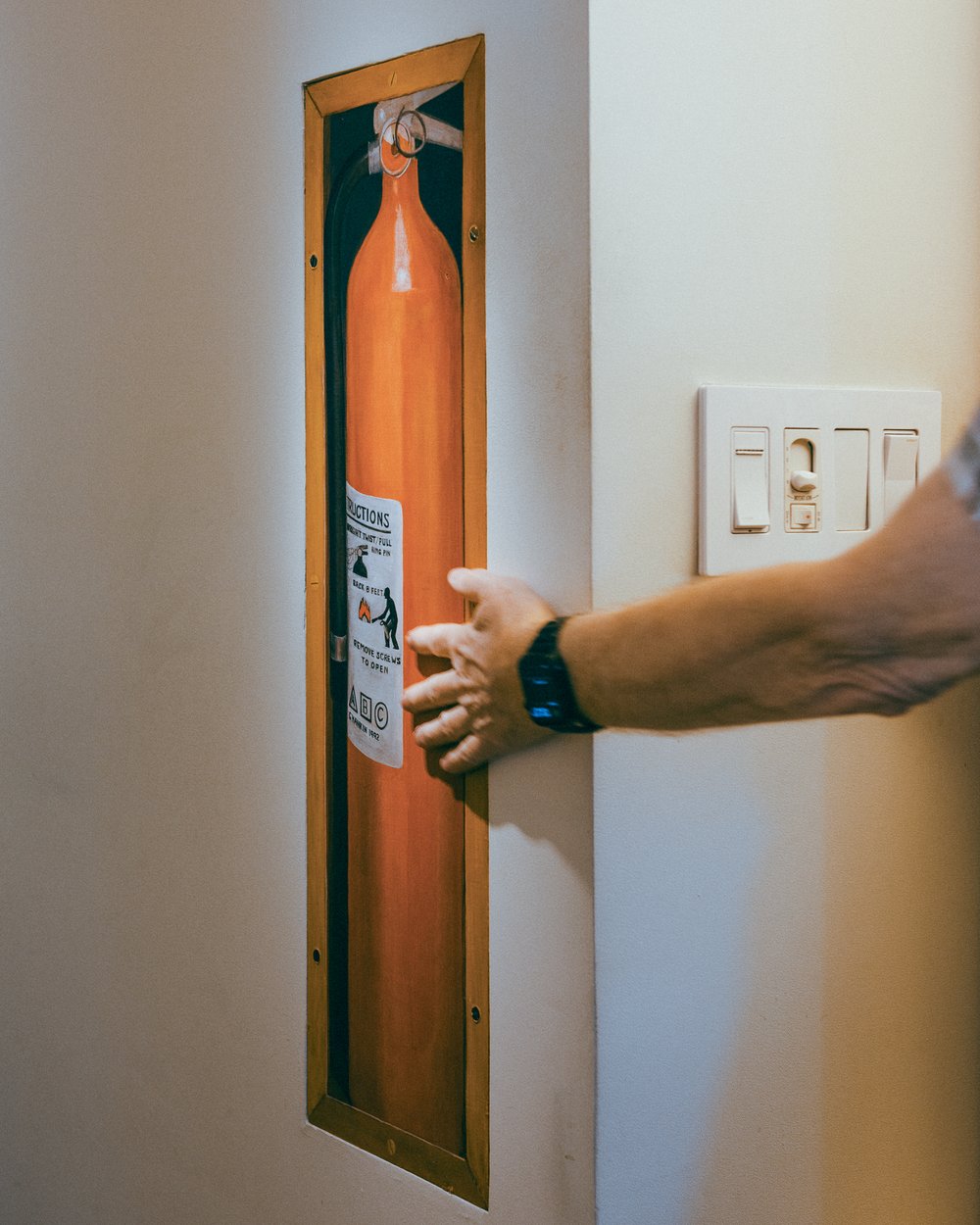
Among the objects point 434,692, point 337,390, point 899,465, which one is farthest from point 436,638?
point 899,465

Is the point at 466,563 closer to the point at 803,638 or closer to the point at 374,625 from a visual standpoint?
the point at 374,625

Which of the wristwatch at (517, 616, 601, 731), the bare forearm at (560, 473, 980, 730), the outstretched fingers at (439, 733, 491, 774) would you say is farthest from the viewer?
the outstretched fingers at (439, 733, 491, 774)

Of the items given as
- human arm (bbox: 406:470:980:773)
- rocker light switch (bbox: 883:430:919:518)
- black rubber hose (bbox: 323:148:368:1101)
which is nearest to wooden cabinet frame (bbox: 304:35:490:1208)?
black rubber hose (bbox: 323:148:368:1101)

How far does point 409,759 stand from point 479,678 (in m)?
0.14

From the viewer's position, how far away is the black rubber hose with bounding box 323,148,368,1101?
980mm

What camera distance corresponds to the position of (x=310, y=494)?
103cm

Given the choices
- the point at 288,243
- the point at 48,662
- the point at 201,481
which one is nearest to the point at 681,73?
the point at 288,243

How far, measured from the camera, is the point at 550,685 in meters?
0.80

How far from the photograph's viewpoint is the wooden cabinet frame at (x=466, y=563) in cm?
88

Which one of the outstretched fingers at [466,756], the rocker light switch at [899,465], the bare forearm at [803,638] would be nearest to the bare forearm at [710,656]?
the bare forearm at [803,638]

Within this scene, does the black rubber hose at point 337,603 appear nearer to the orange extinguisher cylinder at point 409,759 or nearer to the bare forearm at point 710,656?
the orange extinguisher cylinder at point 409,759

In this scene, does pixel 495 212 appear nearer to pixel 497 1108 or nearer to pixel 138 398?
pixel 138 398

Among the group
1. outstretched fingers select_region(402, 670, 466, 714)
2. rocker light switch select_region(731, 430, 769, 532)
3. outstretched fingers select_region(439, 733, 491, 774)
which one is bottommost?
outstretched fingers select_region(439, 733, 491, 774)

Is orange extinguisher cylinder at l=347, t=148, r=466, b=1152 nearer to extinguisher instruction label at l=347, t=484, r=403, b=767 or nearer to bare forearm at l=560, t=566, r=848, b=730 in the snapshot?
extinguisher instruction label at l=347, t=484, r=403, b=767
